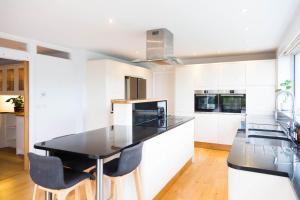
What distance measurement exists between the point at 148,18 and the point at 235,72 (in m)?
3.01

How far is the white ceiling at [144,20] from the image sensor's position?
232 cm

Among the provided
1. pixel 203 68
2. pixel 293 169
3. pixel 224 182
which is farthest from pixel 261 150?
pixel 203 68

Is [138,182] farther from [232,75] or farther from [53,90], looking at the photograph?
[232,75]

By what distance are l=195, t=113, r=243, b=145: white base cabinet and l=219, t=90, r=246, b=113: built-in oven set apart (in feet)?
0.47

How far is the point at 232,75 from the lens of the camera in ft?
16.1

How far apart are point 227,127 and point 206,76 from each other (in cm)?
135

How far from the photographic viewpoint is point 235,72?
4.87m

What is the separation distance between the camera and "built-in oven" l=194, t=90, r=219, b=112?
16.7 ft

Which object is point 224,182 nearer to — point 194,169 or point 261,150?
point 194,169

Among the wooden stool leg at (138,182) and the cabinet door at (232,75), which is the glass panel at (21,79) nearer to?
the wooden stool leg at (138,182)

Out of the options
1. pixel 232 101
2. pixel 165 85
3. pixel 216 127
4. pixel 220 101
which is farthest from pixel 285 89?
pixel 165 85

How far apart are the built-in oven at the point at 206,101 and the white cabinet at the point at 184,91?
6.0 inches

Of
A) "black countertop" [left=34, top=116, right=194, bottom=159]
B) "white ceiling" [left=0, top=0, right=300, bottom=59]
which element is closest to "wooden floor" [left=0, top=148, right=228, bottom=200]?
"black countertop" [left=34, top=116, right=194, bottom=159]

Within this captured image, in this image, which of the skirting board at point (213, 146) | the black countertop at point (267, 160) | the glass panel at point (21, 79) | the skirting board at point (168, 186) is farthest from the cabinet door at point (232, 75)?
the glass panel at point (21, 79)
